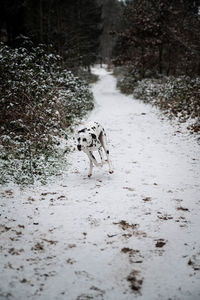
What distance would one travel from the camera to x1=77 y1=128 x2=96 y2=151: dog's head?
207 inches

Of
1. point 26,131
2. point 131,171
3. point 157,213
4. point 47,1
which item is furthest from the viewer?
point 47,1

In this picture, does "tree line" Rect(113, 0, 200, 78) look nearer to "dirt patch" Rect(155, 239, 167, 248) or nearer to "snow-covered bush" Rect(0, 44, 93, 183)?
"snow-covered bush" Rect(0, 44, 93, 183)

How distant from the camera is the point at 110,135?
9820 millimetres

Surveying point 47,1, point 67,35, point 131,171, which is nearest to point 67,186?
point 131,171

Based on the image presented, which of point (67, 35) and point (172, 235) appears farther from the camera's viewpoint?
point (67, 35)

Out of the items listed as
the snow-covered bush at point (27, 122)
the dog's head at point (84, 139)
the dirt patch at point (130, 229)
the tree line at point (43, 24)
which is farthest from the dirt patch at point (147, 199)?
the tree line at point (43, 24)

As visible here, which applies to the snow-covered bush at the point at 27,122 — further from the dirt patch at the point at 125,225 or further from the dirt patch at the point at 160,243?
the dirt patch at the point at 160,243

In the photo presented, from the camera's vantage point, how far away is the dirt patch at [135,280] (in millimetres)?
2633

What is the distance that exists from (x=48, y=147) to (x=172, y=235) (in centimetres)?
480

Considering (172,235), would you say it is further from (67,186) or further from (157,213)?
(67,186)

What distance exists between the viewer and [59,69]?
12.1 m

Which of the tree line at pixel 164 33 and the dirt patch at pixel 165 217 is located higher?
the tree line at pixel 164 33

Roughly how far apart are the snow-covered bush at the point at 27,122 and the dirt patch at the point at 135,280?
137 inches

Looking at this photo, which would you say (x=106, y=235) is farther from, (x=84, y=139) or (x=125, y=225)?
(x=84, y=139)
